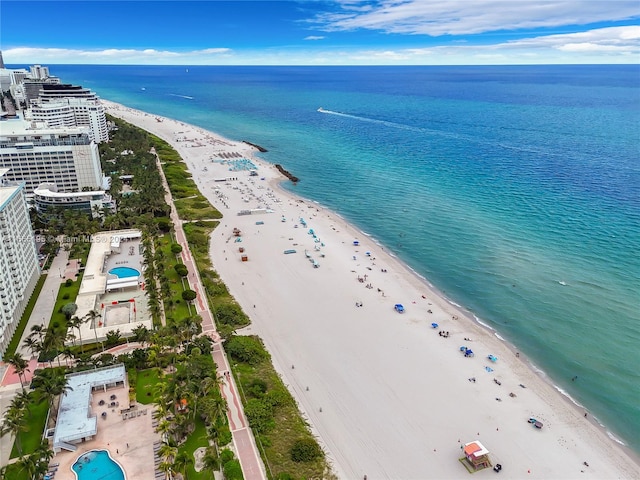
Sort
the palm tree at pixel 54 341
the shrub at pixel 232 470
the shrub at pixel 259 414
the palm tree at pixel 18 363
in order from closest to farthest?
the shrub at pixel 232 470
the shrub at pixel 259 414
the palm tree at pixel 18 363
the palm tree at pixel 54 341

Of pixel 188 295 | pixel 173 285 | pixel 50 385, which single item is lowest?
pixel 173 285

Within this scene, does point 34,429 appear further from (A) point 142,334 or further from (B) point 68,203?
(B) point 68,203

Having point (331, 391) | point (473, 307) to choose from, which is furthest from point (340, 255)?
point (331, 391)

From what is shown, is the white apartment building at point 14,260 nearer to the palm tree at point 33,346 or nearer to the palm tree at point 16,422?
the palm tree at point 33,346

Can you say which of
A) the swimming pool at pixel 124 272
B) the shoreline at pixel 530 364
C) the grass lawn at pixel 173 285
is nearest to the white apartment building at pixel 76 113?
the grass lawn at pixel 173 285

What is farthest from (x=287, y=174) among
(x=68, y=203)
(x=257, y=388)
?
(x=257, y=388)

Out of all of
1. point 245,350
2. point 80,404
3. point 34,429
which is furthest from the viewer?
point 245,350
